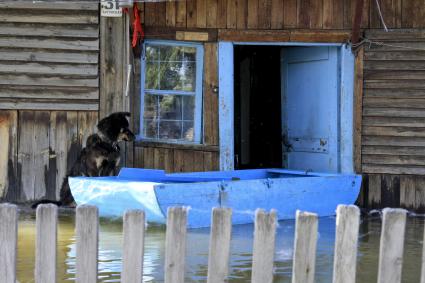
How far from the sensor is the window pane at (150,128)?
1082 cm

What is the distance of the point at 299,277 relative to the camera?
3.96 meters

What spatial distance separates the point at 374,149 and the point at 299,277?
6.75 meters

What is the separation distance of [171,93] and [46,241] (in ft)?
22.9

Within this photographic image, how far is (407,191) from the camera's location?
10.4m

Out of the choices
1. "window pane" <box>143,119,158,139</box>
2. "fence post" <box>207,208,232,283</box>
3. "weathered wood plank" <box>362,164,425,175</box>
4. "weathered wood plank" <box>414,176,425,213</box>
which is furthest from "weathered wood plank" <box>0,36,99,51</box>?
"fence post" <box>207,208,232,283</box>

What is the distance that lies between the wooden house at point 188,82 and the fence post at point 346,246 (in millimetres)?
6608

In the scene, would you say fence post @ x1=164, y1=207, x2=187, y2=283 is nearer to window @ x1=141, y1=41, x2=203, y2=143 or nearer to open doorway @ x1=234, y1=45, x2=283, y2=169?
window @ x1=141, y1=41, x2=203, y2=143

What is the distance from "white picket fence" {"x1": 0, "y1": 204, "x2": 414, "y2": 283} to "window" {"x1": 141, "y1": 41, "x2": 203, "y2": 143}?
679 cm

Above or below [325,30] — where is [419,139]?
below

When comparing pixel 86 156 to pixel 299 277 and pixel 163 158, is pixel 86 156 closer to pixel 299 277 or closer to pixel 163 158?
pixel 163 158

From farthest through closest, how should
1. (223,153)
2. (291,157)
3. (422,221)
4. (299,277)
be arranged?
(291,157), (223,153), (422,221), (299,277)

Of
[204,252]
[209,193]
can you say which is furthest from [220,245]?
[209,193]

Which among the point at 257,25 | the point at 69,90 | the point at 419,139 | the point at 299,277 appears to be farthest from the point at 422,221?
the point at 299,277

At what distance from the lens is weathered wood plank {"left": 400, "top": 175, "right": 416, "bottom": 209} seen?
33.9 ft
